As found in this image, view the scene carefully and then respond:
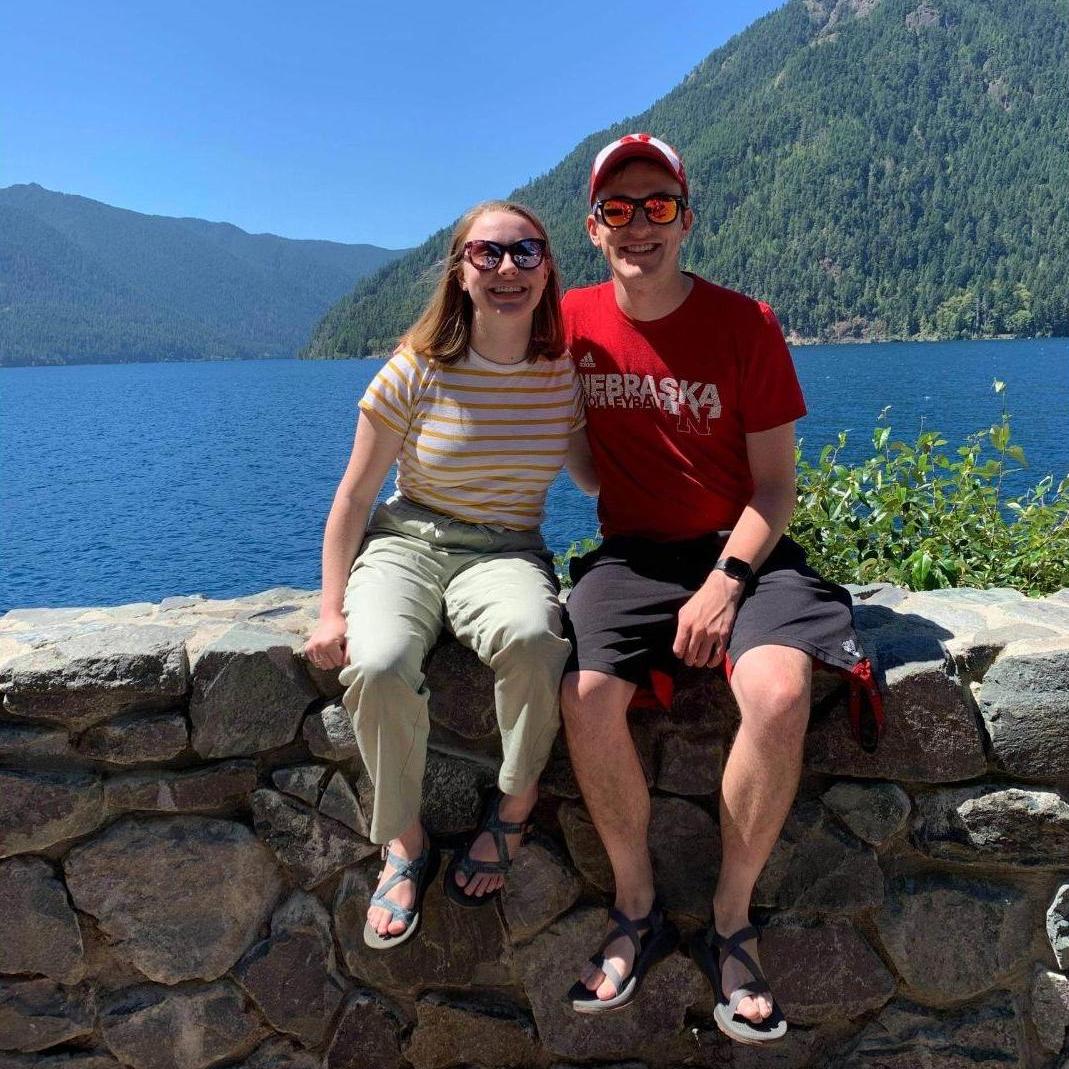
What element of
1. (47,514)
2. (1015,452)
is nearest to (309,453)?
(47,514)

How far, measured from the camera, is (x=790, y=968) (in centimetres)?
260

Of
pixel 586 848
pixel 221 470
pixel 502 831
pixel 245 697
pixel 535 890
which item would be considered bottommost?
pixel 221 470

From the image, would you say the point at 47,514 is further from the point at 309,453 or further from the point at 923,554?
the point at 923,554

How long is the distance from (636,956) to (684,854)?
298mm

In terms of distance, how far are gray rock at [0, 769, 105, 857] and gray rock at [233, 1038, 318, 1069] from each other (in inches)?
31.0

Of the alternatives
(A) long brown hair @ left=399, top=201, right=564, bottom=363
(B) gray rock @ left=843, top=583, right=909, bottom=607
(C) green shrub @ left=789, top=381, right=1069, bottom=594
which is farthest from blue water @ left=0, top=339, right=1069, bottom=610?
(A) long brown hair @ left=399, top=201, right=564, bottom=363

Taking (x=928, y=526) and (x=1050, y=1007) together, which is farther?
(x=928, y=526)

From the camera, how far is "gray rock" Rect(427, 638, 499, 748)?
104 inches

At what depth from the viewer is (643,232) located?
2.79 meters

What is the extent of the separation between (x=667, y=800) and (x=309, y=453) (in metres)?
38.3

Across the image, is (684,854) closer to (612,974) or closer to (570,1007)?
(612,974)

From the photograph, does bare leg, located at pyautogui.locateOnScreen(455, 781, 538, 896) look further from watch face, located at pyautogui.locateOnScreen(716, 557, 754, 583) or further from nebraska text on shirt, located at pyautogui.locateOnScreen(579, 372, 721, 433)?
nebraska text on shirt, located at pyautogui.locateOnScreen(579, 372, 721, 433)

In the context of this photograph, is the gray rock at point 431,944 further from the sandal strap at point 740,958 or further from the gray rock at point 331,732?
the sandal strap at point 740,958

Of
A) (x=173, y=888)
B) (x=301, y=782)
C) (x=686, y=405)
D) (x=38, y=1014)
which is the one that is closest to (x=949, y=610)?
(x=686, y=405)
